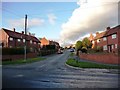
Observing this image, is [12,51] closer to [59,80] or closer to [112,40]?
[112,40]

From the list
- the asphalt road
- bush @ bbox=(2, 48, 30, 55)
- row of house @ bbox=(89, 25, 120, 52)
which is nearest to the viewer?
the asphalt road

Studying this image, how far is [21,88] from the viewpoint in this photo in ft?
33.3

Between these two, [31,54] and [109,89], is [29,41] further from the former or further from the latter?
[109,89]

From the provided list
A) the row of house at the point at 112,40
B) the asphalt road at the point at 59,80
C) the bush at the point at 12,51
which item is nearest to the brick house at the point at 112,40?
the row of house at the point at 112,40

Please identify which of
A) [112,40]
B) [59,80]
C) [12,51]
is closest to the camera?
[59,80]

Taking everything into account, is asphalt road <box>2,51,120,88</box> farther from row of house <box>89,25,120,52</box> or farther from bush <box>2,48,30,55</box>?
Result: row of house <box>89,25,120,52</box>

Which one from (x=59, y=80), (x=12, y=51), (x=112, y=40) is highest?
(x=112, y=40)

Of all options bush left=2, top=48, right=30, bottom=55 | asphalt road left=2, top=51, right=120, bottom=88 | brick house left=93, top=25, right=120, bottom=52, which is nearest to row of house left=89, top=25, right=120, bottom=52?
brick house left=93, top=25, right=120, bottom=52

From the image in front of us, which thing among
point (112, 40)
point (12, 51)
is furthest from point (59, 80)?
point (112, 40)

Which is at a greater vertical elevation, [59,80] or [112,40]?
[112,40]

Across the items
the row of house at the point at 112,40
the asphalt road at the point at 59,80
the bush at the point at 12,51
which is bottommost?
the asphalt road at the point at 59,80

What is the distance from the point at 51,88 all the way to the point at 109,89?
114 inches

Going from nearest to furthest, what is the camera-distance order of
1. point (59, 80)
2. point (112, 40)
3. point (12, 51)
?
point (59, 80) → point (12, 51) → point (112, 40)

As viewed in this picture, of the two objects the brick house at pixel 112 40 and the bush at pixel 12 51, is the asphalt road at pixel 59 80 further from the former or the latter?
the brick house at pixel 112 40
